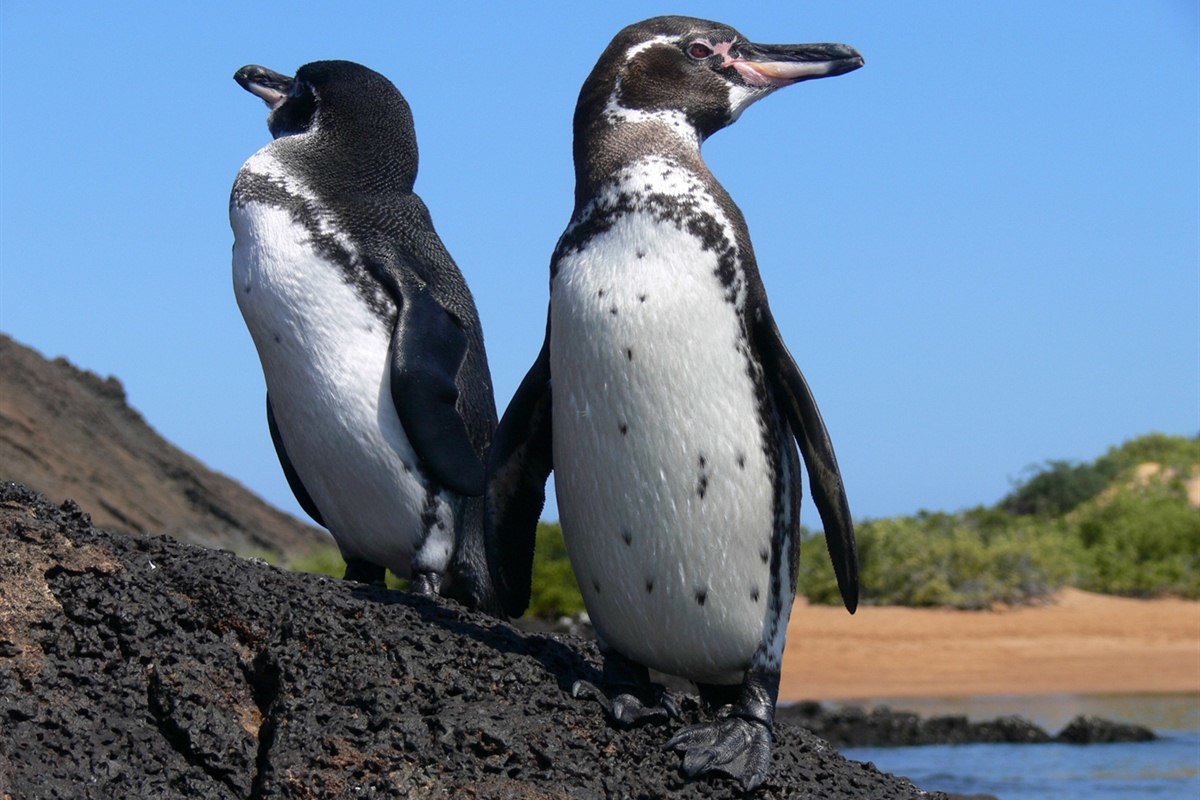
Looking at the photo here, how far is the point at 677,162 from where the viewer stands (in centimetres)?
348

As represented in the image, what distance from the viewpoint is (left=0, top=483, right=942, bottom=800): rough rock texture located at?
314 cm

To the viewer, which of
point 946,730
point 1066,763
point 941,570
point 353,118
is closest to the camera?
point 353,118

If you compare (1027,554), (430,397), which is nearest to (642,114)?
(430,397)

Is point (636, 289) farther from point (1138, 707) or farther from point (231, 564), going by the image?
point (1138, 707)

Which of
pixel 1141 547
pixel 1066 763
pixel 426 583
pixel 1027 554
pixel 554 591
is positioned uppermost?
pixel 1141 547

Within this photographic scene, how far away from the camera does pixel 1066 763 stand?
10.1 m

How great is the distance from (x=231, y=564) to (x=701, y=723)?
121 centimetres

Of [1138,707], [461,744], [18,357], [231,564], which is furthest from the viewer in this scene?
[18,357]

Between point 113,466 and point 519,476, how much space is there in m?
16.9

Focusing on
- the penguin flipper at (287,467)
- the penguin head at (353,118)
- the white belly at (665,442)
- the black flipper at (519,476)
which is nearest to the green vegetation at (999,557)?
the penguin flipper at (287,467)

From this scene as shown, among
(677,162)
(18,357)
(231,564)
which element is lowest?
(231,564)

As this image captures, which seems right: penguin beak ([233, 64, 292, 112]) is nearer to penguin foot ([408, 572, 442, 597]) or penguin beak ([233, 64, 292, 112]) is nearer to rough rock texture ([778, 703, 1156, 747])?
penguin foot ([408, 572, 442, 597])

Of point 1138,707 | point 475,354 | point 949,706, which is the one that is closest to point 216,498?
point 949,706

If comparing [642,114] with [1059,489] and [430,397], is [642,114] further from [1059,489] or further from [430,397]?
[1059,489]
